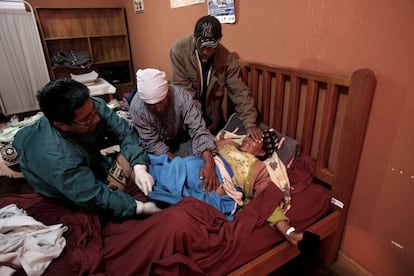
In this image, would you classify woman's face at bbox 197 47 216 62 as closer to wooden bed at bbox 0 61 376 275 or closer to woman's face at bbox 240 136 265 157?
wooden bed at bbox 0 61 376 275

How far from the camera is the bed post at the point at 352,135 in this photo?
1.04 metres

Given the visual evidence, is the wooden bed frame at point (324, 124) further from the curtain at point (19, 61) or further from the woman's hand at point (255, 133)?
the curtain at point (19, 61)

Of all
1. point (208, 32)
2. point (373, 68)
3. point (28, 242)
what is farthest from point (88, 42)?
point (373, 68)

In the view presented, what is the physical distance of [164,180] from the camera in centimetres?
129

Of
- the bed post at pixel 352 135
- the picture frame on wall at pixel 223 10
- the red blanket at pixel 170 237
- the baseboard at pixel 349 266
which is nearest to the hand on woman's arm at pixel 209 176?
the red blanket at pixel 170 237

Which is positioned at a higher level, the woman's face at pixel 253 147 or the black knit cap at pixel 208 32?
the black knit cap at pixel 208 32

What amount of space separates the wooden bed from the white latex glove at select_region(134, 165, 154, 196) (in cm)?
16

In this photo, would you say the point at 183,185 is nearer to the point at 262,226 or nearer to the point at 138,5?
the point at 262,226

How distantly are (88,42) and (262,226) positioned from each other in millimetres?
3291

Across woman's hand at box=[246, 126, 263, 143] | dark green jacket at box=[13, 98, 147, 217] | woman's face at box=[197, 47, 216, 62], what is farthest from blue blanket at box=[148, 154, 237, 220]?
woman's face at box=[197, 47, 216, 62]

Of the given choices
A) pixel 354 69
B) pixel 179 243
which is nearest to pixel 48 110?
pixel 179 243

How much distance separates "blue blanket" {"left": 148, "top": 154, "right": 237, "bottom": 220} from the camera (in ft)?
4.02

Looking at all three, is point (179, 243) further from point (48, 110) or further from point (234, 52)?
point (234, 52)

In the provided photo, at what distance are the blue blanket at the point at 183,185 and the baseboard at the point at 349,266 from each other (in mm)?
665
